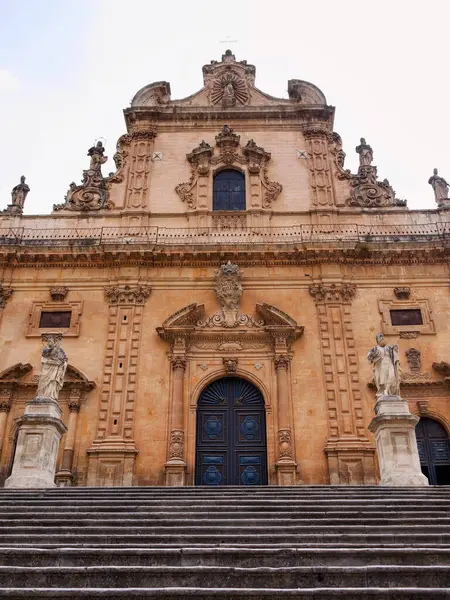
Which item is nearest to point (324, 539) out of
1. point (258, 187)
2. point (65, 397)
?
point (65, 397)

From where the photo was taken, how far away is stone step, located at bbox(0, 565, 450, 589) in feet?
15.6

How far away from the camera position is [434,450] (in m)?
14.1

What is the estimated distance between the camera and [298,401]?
14.5 metres

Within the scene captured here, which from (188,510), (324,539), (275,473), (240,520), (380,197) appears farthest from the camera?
(380,197)

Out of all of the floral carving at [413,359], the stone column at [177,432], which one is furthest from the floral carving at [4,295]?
the floral carving at [413,359]

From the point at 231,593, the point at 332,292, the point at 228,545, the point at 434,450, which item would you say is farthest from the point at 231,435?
the point at 231,593

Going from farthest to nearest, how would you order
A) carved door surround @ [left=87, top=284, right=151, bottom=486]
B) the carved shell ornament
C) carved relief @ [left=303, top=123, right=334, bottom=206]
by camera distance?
the carved shell ornament
carved relief @ [left=303, top=123, right=334, bottom=206]
carved door surround @ [left=87, top=284, right=151, bottom=486]

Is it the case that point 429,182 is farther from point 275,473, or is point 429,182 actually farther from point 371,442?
point 275,473

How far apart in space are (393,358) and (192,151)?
32.9 feet

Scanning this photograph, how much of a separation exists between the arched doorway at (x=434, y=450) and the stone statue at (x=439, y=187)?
6987 mm

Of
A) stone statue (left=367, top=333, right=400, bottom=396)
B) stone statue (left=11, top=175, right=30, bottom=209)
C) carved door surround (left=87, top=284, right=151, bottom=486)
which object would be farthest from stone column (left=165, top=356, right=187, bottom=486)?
stone statue (left=11, top=175, right=30, bottom=209)

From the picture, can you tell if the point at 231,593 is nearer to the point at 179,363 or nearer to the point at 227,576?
the point at 227,576

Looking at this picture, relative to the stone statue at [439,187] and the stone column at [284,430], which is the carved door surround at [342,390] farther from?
the stone statue at [439,187]

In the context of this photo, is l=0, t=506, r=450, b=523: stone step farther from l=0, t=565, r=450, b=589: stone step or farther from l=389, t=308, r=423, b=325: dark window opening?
l=389, t=308, r=423, b=325: dark window opening
